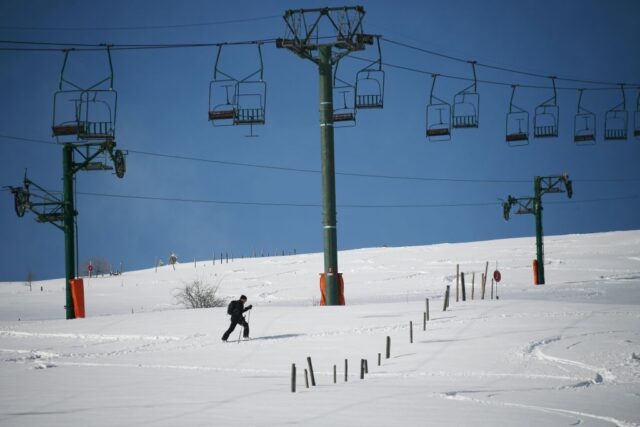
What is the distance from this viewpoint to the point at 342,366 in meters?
25.7

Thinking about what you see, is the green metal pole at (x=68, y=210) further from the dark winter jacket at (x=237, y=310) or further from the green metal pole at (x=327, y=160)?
the dark winter jacket at (x=237, y=310)

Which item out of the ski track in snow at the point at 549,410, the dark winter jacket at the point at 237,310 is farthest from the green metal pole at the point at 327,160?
the ski track in snow at the point at 549,410

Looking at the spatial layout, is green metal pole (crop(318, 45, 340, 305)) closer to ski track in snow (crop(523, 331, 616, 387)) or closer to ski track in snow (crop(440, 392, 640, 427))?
ski track in snow (crop(523, 331, 616, 387))

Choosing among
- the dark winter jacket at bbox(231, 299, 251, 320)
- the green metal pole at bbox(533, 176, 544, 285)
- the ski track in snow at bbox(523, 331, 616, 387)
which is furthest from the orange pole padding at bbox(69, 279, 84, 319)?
the green metal pole at bbox(533, 176, 544, 285)

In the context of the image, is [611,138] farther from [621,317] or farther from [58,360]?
[58,360]

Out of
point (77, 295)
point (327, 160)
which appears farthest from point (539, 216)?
point (77, 295)

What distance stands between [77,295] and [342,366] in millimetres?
21045

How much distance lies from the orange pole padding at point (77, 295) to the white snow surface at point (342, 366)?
211cm

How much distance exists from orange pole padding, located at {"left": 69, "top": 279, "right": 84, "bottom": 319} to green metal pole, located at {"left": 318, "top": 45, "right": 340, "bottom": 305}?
11.3 metres

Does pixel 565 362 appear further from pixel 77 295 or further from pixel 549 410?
pixel 77 295

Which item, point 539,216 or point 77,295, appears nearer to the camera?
point 77,295

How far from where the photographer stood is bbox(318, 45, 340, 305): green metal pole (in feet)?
133

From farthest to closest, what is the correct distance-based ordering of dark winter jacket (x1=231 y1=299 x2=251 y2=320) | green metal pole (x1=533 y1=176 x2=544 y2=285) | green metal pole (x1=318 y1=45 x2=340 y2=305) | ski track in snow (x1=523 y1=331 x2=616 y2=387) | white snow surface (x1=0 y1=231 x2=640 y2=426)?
1. green metal pole (x1=533 y1=176 x2=544 y2=285)
2. green metal pole (x1=318 y1=45 x2=340 y2=305)
3. dark winter jacket (x1=231 y1=299 x2=251 y2=320)
4. ski track in snow (x1=523 y1=331 x2=616 y2=387)
5. white snow surface (x1=0 y1=231 x2=640 y2=426)

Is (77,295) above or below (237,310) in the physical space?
below
